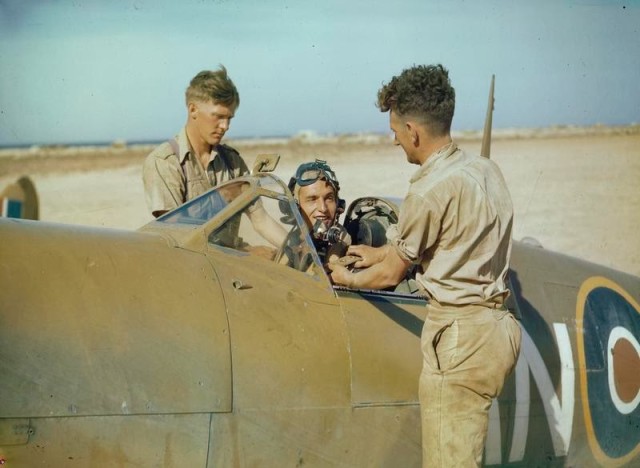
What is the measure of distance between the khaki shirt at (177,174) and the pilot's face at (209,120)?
0.37 feet

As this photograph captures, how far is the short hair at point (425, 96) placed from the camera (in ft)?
13.3

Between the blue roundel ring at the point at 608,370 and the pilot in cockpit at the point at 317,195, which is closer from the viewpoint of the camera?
the pilot in cockpit at the point at 317,195

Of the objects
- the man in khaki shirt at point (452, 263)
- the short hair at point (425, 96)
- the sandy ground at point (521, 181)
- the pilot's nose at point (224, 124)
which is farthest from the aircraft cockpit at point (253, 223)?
the sandy ground at point (521, 181)

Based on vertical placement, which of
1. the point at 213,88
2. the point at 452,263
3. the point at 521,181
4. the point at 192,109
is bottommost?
the point at 521,181

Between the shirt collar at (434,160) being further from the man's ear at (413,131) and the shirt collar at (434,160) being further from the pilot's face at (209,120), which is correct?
the pilot's face at (209,120)

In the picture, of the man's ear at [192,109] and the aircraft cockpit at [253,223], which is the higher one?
the man's ear at [192,109]

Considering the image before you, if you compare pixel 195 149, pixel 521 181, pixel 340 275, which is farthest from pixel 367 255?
pixel 521 181

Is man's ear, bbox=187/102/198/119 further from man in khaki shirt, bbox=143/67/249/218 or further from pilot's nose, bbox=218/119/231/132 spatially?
pilot's nose, bbox=218/119/231/132

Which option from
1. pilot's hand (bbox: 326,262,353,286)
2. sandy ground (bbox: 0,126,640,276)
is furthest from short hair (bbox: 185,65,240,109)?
sandy ground (bbox: 0,126,640,276)

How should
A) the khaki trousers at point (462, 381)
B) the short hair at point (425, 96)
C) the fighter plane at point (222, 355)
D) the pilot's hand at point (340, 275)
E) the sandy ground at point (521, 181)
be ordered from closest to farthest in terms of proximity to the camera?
1. the fighter plane at point (222, 355)
2. the khaki trousers at point (462, 381)
3. the short hair at point (425, 96)
4. the pilot's hand at point (340, 275)
5. the sandy ground at point (521, 181)

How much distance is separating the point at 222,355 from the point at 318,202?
155 centimetres

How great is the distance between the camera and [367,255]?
14.6ft

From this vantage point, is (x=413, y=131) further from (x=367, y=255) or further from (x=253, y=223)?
(x=253, y=223)

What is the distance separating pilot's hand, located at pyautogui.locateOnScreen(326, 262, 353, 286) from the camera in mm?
4379
